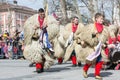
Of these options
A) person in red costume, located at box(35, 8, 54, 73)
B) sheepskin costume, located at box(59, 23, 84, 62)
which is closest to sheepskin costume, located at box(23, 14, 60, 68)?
person in red costume, located at box(35, 8, 54, 73)

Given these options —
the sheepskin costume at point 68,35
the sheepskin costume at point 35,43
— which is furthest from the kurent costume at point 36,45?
the sheepskin costume at point 68,35

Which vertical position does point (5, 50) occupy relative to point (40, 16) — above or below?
below

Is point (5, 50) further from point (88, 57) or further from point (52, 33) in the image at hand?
point (88, 57)

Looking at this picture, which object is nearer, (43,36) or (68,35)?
(43,36)

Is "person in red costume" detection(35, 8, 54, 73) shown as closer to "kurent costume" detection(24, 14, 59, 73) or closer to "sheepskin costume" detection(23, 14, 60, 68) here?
"kurent costume" detection(24, 14, 59, 73)

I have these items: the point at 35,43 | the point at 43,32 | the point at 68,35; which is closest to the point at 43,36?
the point at 43,32

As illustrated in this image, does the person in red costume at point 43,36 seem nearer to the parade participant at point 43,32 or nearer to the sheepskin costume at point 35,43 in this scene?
the parade participant at point 43,32

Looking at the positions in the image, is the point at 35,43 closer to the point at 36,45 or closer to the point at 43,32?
the point at 36,45

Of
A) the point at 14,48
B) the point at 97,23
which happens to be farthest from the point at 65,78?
the point at 14,48

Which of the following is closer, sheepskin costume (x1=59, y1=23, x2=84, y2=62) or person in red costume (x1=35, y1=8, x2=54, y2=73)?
person in red costume (x1=35, y1=8, x2=54, y2=73)

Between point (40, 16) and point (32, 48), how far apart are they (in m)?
1.04

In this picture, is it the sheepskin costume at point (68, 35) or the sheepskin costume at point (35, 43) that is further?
the sheepskin costume at point (68, 35)

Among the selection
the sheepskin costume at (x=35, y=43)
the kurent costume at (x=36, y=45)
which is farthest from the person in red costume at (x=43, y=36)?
the sheepskin costume at (x=35, y=43)

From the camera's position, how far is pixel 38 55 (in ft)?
40.9
